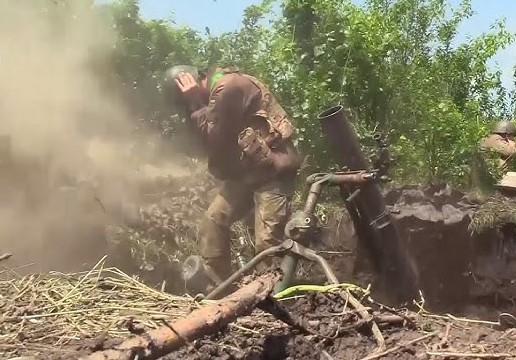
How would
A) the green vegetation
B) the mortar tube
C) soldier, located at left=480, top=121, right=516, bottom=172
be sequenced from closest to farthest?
the mortar tube → the green vegetation → soldier, located at left=480, top=121, right=516, bottom=172

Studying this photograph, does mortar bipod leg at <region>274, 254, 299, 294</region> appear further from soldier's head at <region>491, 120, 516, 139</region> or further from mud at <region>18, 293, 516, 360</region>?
soldier's head at <region>491, 120, 516, 139</region>

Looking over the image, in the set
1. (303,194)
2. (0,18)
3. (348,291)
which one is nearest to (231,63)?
(303,194)

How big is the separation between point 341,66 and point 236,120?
4.86 m

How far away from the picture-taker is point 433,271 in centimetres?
832

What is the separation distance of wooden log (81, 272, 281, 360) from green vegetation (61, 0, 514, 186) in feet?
18.6

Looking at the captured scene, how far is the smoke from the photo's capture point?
24.2ft

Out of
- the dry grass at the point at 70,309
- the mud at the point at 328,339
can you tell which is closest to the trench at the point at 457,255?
the dry grass at the point at 70,309

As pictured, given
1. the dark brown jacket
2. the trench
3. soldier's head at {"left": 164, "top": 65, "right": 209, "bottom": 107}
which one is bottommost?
the trench

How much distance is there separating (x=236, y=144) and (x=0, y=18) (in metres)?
2.98

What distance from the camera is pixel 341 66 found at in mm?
11227

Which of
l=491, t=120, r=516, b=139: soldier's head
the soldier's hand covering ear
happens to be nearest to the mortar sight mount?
the soldier's hand covering ear

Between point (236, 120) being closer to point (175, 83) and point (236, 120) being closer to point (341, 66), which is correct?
point (175, 83)

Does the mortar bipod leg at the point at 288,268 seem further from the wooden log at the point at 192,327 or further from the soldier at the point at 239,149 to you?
the soldier at the point at 239,149

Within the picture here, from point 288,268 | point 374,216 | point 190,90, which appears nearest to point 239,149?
point 190,90
